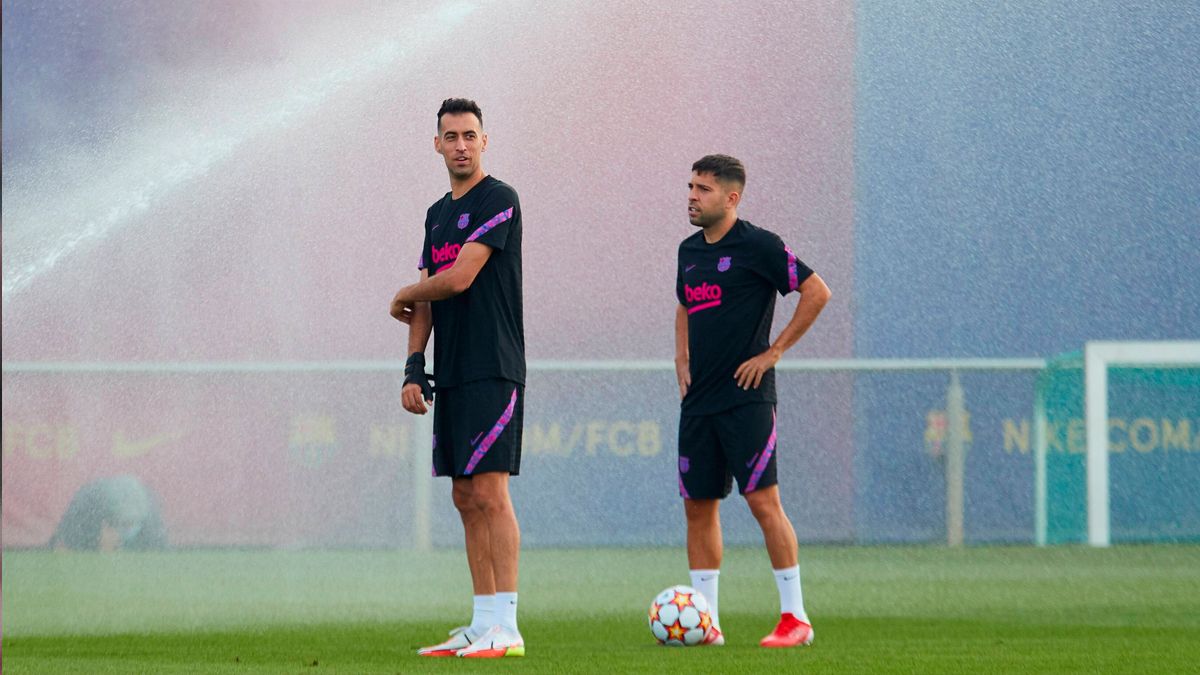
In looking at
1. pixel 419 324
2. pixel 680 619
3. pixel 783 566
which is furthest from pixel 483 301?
pixel 783 566

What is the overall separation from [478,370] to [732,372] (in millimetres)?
772

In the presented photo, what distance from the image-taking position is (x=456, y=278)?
4.08 m

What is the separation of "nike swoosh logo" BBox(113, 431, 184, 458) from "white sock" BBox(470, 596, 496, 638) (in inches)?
152

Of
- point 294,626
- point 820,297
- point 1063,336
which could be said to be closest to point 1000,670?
point 820,297

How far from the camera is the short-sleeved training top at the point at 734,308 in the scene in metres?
4.56

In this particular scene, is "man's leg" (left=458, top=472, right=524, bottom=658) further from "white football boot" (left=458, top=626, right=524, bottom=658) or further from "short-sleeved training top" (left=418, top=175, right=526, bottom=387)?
"short-sleeved training top" (left=418, top=175, right=526, bottom=387)

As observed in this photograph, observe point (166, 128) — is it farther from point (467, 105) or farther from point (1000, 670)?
point (1000, 670)

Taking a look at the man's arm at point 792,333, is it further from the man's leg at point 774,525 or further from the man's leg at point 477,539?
the man's leg at point 477,539

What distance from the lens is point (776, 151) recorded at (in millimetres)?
8883

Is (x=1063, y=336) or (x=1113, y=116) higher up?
(x=1113, y=116)

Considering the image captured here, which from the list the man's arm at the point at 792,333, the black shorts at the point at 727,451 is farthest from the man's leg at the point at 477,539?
the man's arm at the point at 792,333

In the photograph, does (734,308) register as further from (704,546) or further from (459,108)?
(459,108)

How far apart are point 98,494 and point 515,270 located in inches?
157

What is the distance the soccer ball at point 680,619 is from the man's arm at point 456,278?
3.25 feet
